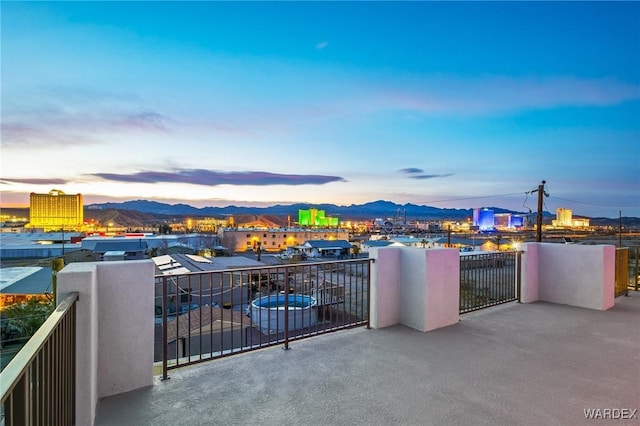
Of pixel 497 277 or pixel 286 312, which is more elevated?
pixel 286 312

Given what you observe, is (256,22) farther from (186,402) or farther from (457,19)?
(186,402)

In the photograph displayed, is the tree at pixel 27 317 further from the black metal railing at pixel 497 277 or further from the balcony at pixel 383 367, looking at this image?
the black metal railing at pixel 497 277

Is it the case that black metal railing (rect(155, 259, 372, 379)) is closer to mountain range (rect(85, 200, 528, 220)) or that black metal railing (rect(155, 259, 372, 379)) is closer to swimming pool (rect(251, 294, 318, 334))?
swimming pool (rect(251, 294, 318, 334))

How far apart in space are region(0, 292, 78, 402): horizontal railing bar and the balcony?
64 centimetres

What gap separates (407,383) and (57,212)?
8174cm

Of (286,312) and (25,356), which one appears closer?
(25,356)

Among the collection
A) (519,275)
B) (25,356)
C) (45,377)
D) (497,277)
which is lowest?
(497,277)

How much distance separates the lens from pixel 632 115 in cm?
1382

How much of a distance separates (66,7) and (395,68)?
9.08m

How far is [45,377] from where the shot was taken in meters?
1.44

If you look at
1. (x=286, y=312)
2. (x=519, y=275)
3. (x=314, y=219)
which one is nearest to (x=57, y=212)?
(x=314, y=219)

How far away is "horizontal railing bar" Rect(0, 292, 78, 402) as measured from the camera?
87 cm

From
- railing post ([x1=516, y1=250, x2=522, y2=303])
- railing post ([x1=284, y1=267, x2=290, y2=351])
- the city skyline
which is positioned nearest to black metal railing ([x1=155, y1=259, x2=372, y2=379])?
railing post ([x1=284, y1=267, x2=290, y2=351])

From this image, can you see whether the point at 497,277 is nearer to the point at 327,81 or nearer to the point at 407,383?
the point at 407,383
